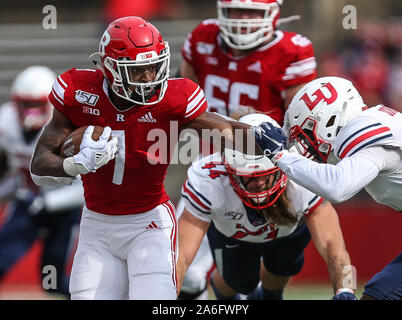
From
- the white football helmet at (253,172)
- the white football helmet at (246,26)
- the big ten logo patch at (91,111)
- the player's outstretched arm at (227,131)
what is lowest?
the white football helmet at (253,172)

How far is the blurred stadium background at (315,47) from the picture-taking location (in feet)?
24.8

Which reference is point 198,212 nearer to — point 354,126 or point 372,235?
point 354,126

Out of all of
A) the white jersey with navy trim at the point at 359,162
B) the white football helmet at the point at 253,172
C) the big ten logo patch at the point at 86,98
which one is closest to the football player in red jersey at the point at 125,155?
the big ten logo patch at the point at 86,98

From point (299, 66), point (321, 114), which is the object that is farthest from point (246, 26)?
point (321, 114)

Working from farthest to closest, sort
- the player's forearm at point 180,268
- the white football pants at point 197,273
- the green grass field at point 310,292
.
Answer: the green grass field at point 310,292
the white football pants at point 197,273
the player's forearm at point 180,268

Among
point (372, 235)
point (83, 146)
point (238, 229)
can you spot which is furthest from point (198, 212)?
point (372, 235)

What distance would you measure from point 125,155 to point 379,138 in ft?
3.93

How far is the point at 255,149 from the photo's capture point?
3.88 metres

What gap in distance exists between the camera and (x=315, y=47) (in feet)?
32.6

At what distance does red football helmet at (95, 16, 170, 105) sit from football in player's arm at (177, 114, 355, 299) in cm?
56

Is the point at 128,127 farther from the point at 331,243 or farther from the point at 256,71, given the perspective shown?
the point at 256,71

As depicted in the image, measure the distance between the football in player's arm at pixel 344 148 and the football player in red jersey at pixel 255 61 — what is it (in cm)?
98

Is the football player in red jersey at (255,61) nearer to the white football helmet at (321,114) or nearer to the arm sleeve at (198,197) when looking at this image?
the arm sleeve at (198,197)
